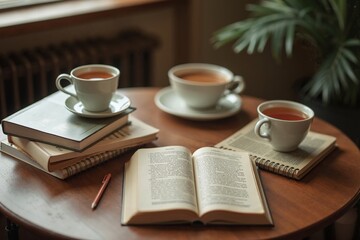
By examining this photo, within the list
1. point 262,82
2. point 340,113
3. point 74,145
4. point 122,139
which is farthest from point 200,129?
point 262,82

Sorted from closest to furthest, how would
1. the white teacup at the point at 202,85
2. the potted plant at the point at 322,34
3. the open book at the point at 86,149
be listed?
the open book at the point at 86,149, the white teacup at the point at 202,85, the potted plant at the point at 322,34

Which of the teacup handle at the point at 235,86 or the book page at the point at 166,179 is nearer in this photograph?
the book page at the point at 166,179

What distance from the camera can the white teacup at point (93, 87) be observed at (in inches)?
42.8

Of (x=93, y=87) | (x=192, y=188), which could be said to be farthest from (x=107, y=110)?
(x=192, y=188)

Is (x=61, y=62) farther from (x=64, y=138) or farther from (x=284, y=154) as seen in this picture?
(x=284, y=154)

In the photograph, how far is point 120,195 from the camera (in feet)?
3.18

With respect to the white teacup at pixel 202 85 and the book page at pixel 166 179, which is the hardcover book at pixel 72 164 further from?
the white teacup at pixel 202 85

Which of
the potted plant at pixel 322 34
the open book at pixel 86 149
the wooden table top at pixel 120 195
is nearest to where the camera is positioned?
the wooden table top at pixel 120 195

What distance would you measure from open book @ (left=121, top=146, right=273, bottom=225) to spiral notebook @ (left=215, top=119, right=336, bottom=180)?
0.04 metres

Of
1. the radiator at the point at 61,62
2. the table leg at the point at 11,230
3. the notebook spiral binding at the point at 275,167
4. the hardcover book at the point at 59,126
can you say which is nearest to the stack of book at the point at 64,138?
the hardcover book at the point at 59,126

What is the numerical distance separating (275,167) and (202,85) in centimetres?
30

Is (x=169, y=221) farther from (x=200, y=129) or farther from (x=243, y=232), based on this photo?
(x=200, y=129)

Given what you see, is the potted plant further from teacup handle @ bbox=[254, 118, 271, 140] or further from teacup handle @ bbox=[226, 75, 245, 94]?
teacup handle @ bbox=[254, 118, 271, 140]

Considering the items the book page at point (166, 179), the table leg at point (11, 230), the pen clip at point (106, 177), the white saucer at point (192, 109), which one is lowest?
the table leg at point (11, 230)
